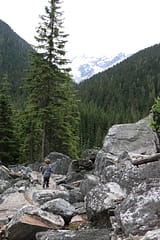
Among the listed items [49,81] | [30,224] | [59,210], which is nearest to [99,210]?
[59,210]

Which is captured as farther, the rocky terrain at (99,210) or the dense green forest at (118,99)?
the dense green forest at (118,99)

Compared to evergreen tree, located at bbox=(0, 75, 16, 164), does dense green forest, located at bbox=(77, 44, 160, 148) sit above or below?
above

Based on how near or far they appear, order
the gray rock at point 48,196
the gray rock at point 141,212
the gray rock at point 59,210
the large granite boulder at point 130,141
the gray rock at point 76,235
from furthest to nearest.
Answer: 1. the large granite boulder at point 130,141
2. the gray rock at point 48,196
3. the gray rock at point 59,210
4. the gray rock at point 76,235
5. the gray rock at point 141,212

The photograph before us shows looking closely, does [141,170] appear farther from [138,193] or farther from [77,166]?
[77,166]

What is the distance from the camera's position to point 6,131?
1533 inches

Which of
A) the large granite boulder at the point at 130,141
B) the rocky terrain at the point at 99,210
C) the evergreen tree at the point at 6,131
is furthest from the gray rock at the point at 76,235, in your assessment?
the evergreen tree at the point at 6,131

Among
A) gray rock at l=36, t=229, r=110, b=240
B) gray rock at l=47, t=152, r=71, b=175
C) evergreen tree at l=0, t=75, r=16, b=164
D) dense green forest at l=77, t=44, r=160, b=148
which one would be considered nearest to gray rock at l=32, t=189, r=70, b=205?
gray rock at l=36, t=229, r=110, b=240

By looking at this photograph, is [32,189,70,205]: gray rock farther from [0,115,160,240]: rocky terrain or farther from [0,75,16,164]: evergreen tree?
[0,75,16,164]: evergreen tree

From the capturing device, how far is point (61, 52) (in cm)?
3281

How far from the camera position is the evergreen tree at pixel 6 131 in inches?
1512

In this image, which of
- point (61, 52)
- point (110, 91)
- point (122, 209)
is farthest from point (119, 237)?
point (110, 91)

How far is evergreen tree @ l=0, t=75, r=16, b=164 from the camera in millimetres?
38406

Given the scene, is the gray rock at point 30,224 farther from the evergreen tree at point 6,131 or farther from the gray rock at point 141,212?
the evergreen tree at point 6,131

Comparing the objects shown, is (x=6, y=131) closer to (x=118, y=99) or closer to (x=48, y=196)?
(x=48, y=196)
